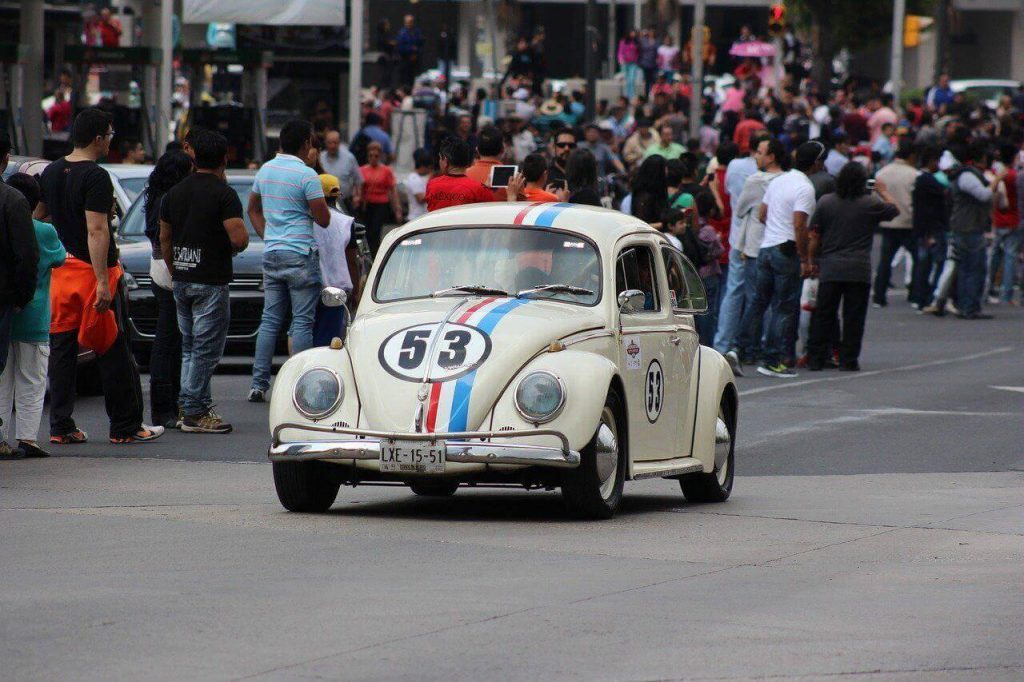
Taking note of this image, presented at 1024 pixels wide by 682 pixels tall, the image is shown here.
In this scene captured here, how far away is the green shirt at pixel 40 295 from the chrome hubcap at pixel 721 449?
4193 mm

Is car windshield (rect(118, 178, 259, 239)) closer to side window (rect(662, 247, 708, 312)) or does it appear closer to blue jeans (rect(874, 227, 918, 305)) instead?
side window (rect(662, 247, 708, 312))

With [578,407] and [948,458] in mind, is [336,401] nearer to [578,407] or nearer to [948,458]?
[578,407]

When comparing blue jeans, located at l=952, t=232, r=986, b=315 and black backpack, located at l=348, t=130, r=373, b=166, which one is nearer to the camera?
blue jeans, located at l=952, t=232, r=986, b=315

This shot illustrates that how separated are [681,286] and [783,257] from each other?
24.7 ft

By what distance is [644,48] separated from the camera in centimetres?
5069

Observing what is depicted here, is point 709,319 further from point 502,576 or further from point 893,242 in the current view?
point 502,576

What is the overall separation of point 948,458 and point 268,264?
507 cm

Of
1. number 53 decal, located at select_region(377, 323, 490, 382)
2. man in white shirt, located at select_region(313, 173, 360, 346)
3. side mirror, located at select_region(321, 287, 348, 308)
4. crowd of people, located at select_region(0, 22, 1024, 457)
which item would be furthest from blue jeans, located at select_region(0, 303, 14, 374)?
man in white shirt, located at select_region(313, 173, 360, 346)

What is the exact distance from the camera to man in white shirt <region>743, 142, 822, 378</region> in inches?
732

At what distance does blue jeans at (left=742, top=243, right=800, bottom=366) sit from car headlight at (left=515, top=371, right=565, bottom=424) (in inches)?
382

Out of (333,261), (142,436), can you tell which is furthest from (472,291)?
(333,261)

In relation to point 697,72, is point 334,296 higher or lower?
lower

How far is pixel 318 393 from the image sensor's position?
962cm

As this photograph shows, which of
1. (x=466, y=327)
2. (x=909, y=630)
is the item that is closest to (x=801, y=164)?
(x=466, y=327)
